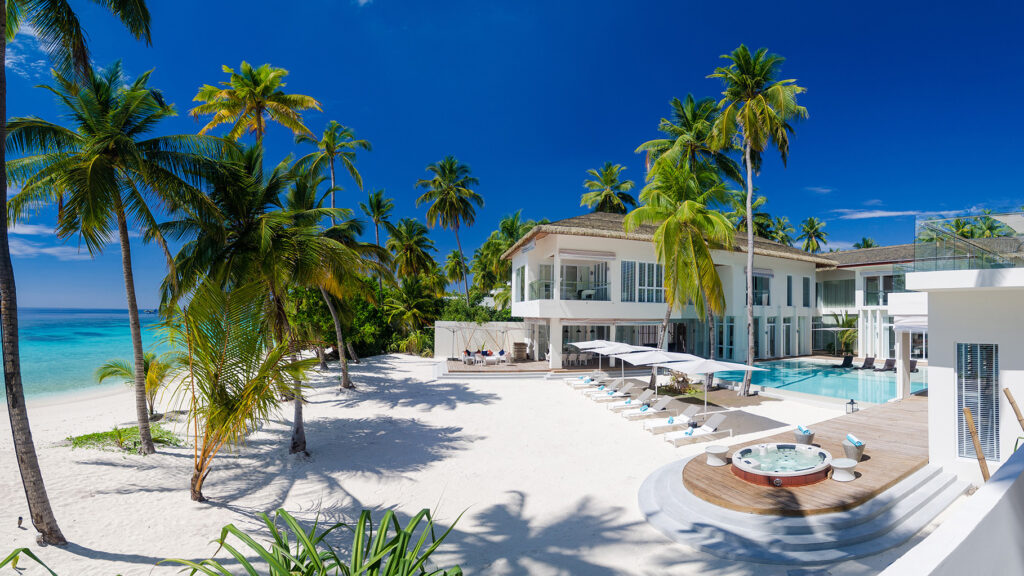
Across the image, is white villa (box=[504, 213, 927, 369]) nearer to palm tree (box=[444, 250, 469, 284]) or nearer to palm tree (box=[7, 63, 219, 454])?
palm tree (box=[7, 63, 219, 454])

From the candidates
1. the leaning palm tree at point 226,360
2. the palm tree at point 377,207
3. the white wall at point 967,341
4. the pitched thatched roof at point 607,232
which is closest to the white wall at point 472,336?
the pitched thatched roof at point 607,232

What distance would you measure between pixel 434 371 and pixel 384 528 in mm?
19555

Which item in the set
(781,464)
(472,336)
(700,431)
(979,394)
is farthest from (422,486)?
(472,336)

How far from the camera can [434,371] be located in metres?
21.9

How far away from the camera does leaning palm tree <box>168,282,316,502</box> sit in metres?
6.91

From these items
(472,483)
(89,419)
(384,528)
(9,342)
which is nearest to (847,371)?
(472,483)

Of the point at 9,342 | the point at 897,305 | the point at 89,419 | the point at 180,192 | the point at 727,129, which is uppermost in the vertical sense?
the point at 727,129

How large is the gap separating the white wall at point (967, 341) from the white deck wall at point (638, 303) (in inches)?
539

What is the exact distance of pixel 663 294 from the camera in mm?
22797

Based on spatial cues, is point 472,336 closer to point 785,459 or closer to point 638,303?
point 638,303

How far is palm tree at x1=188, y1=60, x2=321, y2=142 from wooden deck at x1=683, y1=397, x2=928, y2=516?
693 inches

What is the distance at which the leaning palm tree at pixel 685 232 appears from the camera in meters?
16.1

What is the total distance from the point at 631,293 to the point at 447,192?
19989mm

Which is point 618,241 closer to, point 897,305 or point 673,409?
point 673,409
